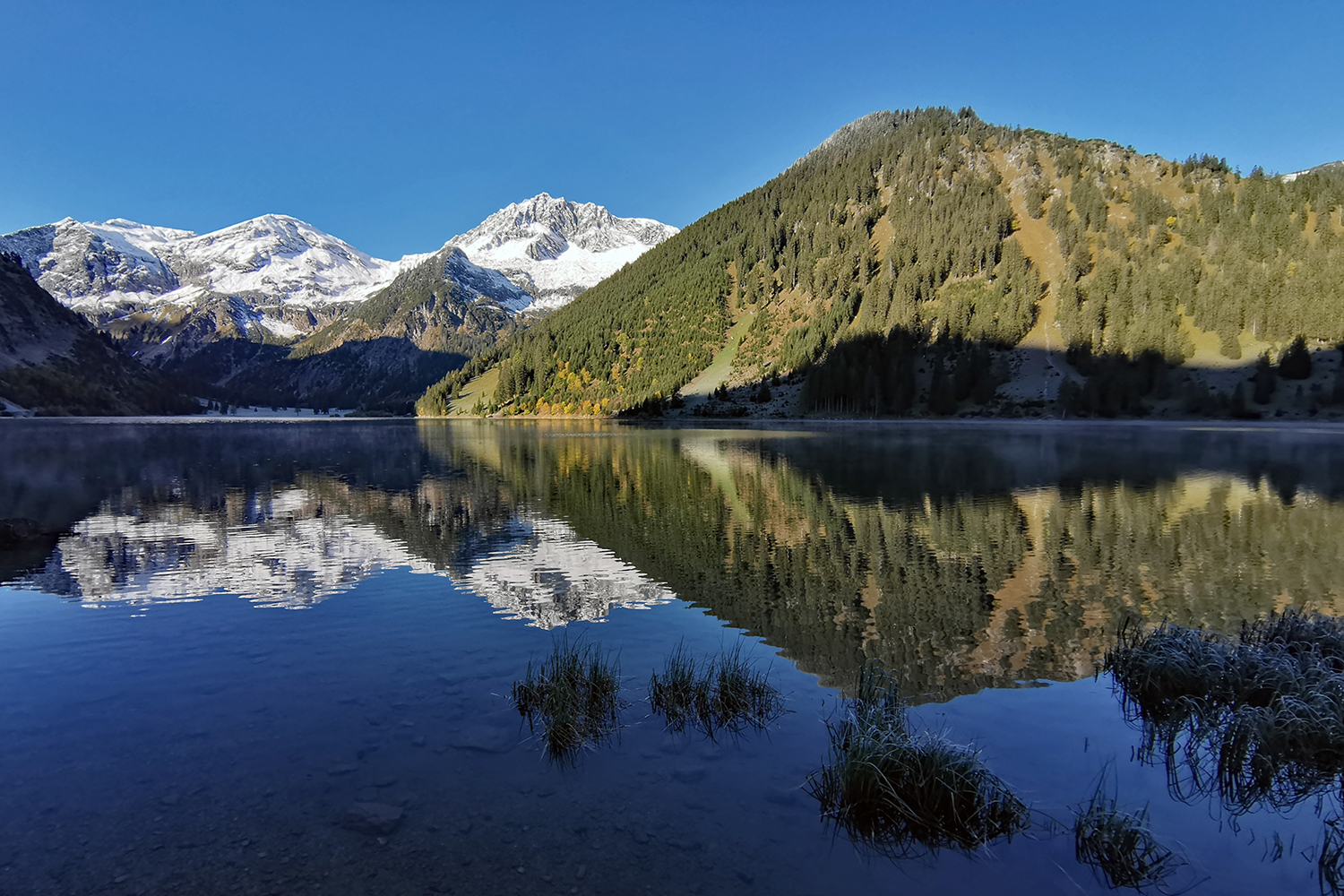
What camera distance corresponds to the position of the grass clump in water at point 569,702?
9680mm

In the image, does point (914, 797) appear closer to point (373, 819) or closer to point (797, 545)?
point (373, 819)

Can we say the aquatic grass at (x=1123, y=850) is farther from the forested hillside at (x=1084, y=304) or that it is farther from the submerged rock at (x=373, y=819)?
the forested hillside at (x=1084, y=304)

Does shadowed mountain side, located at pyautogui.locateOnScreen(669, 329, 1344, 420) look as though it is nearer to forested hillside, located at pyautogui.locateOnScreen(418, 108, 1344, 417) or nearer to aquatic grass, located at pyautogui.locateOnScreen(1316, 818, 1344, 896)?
forested hillside, located at pyautogui.locateOnScreen(418, 108, 1344, 417)

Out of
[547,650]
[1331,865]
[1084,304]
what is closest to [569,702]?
[547,650]

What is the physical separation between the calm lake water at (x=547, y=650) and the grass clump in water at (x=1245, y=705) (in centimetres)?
42

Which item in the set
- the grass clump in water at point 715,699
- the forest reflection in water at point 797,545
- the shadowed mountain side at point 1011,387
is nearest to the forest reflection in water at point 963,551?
A: the forest reflection in water at point 797,545

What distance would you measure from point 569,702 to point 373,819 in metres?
3.31

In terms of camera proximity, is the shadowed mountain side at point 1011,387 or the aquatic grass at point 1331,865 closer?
the aquatic grass at point 1331,865

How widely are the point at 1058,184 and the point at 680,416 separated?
127 metres

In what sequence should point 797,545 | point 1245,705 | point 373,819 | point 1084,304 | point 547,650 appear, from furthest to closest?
point 1084,304
point 797,545
point 547,650
point 1245,705
point 373,819

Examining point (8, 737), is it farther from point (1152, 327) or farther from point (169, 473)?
point (1152, 327)

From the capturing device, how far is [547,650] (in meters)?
13.8

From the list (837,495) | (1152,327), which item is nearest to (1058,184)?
(1152,327)

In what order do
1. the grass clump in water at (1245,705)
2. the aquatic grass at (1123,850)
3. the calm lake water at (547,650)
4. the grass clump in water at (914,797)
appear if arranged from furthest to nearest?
the grass clump in water at (1245,705)
the grass clump in water at (914,797)
the calm lake water at (547,650)
the aquatic grass at (1123,850)
